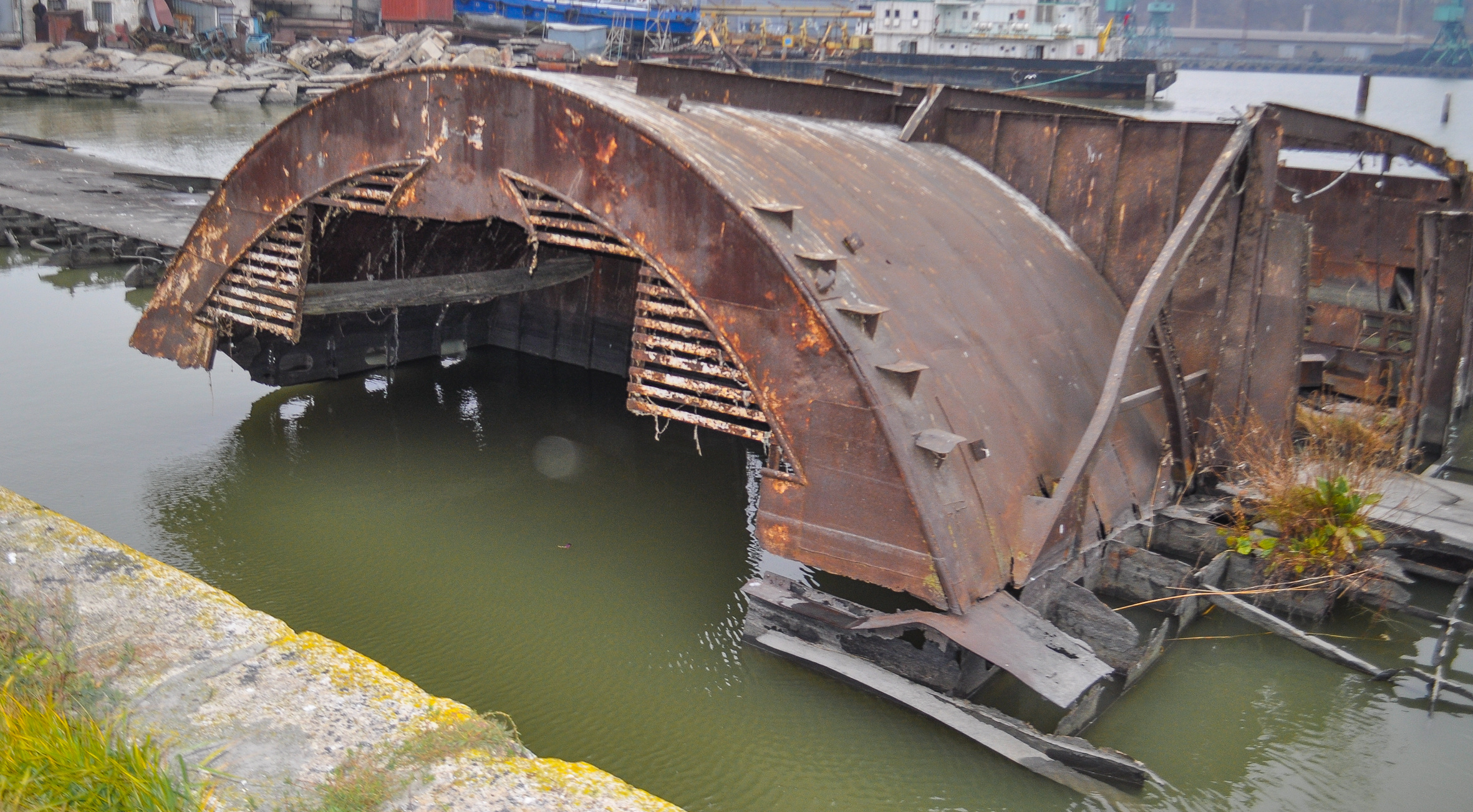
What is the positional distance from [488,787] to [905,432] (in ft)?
8.93

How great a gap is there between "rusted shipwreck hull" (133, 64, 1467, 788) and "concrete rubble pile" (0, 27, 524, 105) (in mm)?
36270

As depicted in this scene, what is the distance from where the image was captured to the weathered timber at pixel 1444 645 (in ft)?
19.5

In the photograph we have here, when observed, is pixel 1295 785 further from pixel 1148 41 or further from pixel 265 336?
pixel 1148 41

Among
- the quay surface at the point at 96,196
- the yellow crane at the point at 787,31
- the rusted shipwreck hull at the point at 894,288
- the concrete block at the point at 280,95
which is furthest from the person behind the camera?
the yellow crane at the point at 787,31

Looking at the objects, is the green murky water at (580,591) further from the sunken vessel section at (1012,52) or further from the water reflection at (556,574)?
the sunken vessel section at (1012,52)

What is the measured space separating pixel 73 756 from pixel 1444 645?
6.99m

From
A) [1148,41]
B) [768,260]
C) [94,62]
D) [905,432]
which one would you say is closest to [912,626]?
[905,432]

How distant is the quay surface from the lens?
57.1 ft

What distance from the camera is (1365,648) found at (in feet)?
21.6

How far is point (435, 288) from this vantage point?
9945 mm

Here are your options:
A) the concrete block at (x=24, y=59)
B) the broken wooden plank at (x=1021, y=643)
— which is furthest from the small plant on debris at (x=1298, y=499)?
the concrete block at (x=24, y=59)

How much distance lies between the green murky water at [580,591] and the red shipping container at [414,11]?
178 feet

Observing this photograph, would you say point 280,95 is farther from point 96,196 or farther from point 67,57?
point 96,196

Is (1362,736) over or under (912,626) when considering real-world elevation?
under
